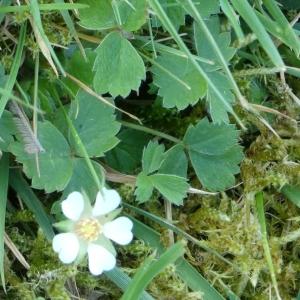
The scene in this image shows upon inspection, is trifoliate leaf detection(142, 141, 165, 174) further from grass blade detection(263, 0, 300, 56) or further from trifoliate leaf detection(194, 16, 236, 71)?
grass blade detection(263, 0, 300, 56)

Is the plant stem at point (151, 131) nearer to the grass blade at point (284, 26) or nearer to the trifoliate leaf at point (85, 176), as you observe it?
the trifoliate leaf at point (85, 176)

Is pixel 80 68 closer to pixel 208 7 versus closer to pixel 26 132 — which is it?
pixel 26 132

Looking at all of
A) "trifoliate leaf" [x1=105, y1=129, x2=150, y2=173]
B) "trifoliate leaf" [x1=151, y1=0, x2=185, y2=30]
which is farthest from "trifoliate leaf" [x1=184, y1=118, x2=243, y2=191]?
"trifoliate leaf" [x1=151, y1=0, x2=185, y2=30]

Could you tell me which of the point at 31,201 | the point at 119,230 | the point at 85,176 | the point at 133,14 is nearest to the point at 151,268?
the point at 119,230

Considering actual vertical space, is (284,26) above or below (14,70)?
above

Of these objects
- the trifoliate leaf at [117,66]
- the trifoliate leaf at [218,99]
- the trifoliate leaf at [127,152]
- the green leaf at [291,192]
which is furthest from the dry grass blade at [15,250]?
the green leaf at [291,192]

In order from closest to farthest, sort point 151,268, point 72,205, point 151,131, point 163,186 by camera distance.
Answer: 1. point 151,268
2. point 72,205
3. point 163,186
4. point 151,131
